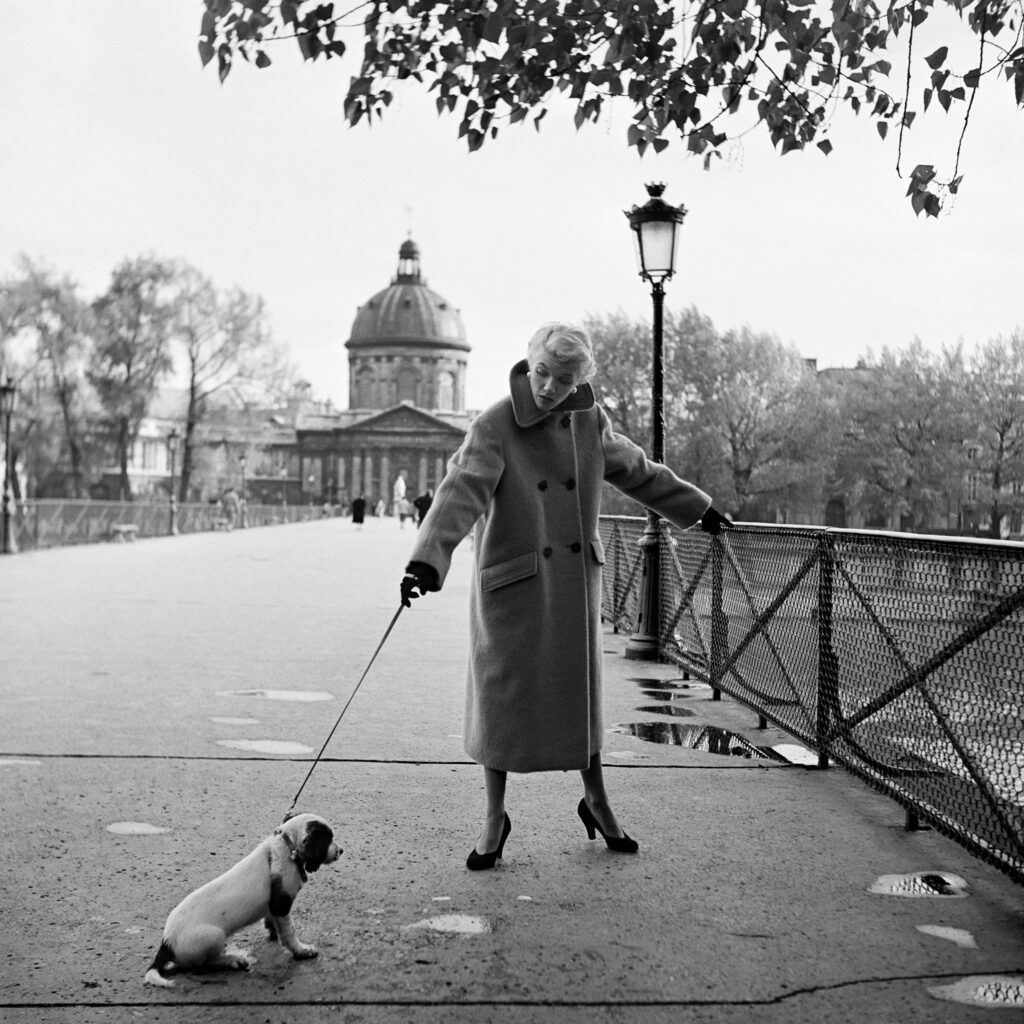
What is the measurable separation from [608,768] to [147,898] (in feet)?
8.15

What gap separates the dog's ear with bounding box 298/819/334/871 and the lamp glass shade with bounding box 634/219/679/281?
7668 mm

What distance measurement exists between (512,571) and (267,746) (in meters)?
2.58

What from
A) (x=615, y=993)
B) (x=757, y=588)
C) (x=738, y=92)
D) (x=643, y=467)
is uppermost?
(x=738, y=92)

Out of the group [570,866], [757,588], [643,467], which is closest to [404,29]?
[643,467]

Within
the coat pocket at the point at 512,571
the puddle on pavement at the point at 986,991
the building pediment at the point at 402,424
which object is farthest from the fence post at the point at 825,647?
the building pediment at the point at 402,424

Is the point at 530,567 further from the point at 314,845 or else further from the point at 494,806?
the point at 314,845

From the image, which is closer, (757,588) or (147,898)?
(147,898)

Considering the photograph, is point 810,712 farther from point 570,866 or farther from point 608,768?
point 570,866

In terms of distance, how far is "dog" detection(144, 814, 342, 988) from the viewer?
321 centimetres

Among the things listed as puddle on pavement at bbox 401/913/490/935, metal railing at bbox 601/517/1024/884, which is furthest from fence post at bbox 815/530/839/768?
puddle on pavement at bbox 401/913/490/935

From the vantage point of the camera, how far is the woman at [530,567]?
13.6 ft

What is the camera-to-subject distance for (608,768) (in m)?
5.80

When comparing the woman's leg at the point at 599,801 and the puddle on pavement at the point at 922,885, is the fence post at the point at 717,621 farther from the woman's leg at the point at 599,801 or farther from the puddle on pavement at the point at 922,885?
the puddle on pavement at the point at 922,885

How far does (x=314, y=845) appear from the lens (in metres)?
3.38
